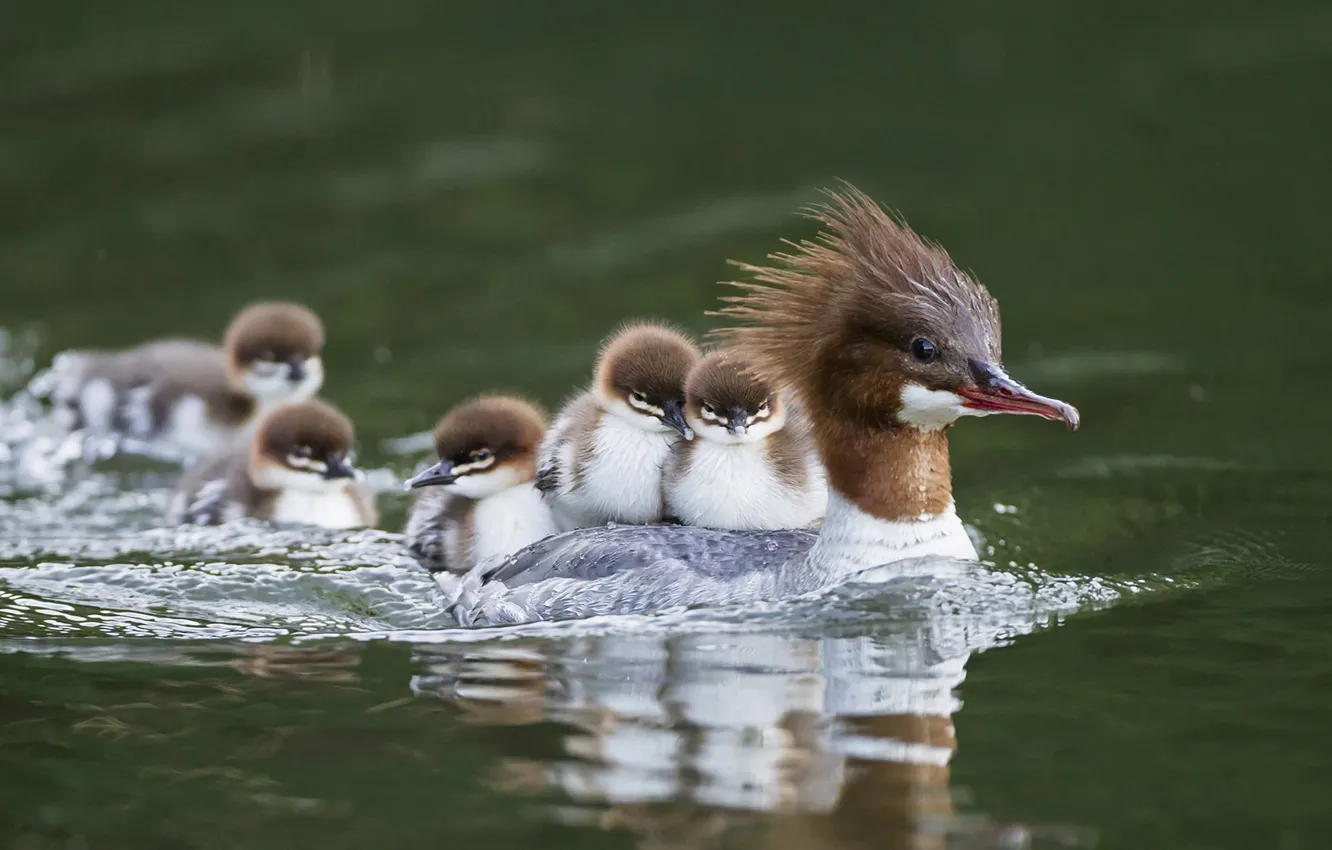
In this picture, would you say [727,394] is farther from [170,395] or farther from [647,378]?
[170,395]

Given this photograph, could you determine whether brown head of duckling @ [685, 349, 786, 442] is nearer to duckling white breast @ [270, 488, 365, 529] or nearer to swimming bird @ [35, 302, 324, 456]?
duckling white breast @ [270, 488, 365, 529]

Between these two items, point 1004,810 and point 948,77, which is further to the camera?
point 948,77

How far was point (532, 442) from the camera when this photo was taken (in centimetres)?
728

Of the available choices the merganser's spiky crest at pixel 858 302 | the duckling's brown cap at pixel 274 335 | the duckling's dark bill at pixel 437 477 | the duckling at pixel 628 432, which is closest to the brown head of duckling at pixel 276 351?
the duckling's brown cap at pixel 274 335

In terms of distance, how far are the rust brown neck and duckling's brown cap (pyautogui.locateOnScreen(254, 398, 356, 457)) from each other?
276 cm

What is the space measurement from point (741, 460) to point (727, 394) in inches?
11.3

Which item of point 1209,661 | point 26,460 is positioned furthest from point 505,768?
point 26,460

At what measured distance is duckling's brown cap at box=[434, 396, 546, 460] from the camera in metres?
7.14

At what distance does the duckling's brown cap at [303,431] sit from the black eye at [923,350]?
310 cm

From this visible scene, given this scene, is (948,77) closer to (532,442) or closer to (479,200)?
(479,200)

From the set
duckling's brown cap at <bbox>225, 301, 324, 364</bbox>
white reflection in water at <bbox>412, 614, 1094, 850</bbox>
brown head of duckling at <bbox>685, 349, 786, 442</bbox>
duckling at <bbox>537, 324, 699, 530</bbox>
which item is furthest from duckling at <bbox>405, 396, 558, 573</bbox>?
duckling's brown cap at <bbox>225, 301, 324, 364</bbox>

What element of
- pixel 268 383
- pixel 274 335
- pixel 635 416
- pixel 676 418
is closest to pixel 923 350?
pixel 676 418

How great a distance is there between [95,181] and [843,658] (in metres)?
8.84

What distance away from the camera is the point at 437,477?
7.15 metres
